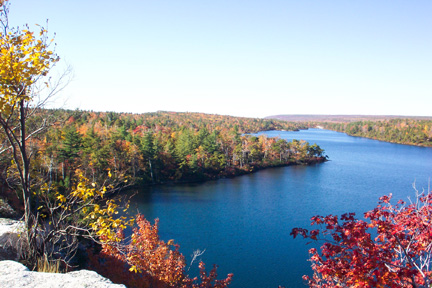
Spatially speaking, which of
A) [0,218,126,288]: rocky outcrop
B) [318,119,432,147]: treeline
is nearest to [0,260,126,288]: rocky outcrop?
[0,218,126,288]: rocky outcrop

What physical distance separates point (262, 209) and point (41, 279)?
24316 mm

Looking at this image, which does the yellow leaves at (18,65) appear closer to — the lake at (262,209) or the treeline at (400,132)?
the lake at (262,209)

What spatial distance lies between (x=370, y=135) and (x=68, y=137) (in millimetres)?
124829

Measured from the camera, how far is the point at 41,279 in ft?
13.3

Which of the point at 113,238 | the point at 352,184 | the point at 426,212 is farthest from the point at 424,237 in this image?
the point at 352,184

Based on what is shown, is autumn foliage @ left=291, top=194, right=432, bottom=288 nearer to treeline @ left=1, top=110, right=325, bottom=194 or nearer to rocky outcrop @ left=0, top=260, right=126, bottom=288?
rocky outcrop @ left=0, top=260, right=126, bottom=288

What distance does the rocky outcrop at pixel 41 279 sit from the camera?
3.92 m

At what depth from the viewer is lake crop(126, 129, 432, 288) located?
1680 cm

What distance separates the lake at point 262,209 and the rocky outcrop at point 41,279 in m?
7.24

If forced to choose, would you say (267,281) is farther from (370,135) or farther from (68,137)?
(370,135)

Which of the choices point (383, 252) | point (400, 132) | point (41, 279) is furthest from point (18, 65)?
point (400, 132)

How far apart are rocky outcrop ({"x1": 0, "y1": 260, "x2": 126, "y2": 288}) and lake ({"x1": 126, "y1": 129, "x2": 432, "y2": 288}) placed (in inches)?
A: 285

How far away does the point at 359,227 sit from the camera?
5.14 meters

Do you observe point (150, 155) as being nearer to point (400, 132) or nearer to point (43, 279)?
point (43, 279)
